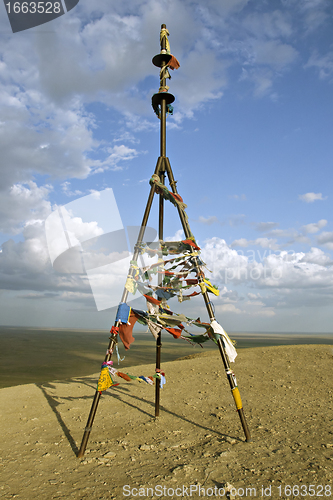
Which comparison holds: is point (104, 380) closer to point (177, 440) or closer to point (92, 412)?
point (92, 412)

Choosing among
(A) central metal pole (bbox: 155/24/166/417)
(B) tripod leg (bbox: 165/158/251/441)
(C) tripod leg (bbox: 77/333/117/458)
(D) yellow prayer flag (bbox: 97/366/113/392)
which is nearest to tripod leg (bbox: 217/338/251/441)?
(B) tripod leg (bbox: 165/158/251/441)

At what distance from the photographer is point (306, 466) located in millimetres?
3355

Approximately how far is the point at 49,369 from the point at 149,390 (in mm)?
7829

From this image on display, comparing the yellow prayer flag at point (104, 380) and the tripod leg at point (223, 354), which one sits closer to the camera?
the yellow prayer flag at point (104, 380)

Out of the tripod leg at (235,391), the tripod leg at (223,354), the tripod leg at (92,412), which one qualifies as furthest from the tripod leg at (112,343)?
the tripod leg at (235,391)

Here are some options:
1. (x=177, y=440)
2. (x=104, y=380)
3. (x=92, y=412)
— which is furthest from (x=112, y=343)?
(x=177, y=440)

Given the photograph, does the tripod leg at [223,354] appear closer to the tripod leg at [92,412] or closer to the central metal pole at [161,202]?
the central metal pole at [161,202]

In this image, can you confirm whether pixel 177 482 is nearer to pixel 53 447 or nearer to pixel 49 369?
pixel 53 447

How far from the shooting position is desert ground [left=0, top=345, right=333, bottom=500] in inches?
122

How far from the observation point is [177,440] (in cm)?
438

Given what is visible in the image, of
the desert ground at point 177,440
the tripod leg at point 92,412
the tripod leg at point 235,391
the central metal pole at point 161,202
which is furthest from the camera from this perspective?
the central metal pole at point 161,202

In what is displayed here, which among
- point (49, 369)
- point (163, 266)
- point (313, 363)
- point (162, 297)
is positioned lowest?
point (49, 369)

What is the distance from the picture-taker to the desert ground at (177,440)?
10.2ft

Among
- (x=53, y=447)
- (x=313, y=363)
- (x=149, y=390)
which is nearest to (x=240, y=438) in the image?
(x=53, y=447)
